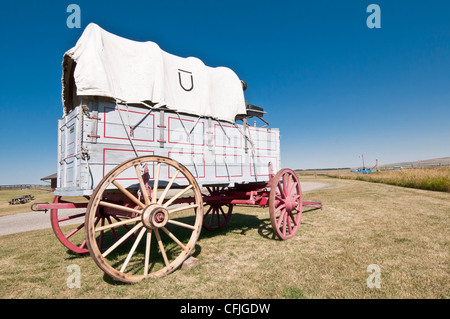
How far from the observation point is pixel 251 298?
2.85m

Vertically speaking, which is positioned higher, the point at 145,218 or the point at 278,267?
the point at 145,218

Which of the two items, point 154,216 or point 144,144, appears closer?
point 154,216

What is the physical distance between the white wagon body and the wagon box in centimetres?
2

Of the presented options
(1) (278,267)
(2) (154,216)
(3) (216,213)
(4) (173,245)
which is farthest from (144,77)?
(3) (216,213)

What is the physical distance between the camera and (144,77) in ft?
13.3

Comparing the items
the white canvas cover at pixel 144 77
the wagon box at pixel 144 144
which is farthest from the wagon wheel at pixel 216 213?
the white canvas cover at pixel 144 77

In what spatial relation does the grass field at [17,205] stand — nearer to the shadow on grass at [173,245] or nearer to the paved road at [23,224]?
the paved road at [23,224]

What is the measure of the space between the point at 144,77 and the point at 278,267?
12.8ft

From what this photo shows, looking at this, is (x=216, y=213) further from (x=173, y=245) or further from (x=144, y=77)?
(x=144, y=77)

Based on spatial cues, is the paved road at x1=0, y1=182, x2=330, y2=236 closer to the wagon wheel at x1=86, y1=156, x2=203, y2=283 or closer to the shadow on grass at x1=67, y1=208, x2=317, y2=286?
the shadow on grass at x1=67, y1=208, x2=317, y2=286

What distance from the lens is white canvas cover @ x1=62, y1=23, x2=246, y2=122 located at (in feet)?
11.5
